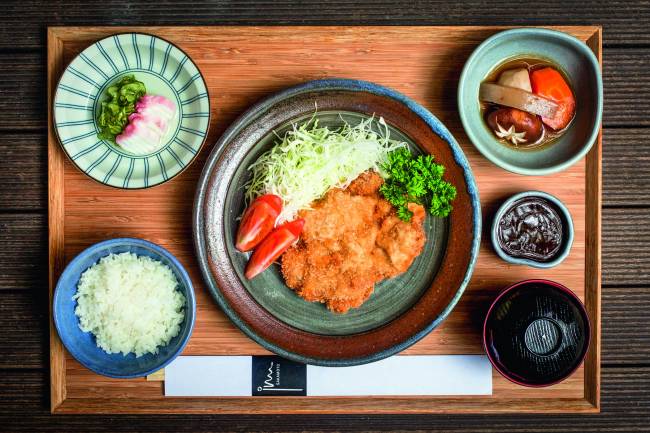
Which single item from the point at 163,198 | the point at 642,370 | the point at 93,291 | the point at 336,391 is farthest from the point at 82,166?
the point at 642,370

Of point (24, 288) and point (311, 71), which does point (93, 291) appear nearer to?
point (24, 288)

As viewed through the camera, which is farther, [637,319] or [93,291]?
[637,319]

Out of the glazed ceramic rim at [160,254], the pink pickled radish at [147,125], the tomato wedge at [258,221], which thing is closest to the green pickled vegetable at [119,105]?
the pink pickled radish at [147,125]

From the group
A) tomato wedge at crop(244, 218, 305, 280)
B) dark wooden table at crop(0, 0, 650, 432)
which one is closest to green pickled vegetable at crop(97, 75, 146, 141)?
dark wooden table at crop(0, 0, 650, 432)

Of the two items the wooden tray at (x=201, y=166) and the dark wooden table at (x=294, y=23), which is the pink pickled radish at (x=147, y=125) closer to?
the wooden tray at (x=201, y=166)

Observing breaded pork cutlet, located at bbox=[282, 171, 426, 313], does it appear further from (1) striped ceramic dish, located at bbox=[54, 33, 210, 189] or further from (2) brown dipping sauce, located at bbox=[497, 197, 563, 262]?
(1) striped ceramic dish, located at bbox=[54, 33, 210, 189]

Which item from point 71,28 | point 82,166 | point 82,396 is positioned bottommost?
point 82,396
